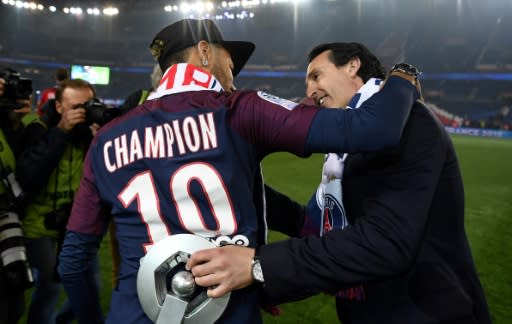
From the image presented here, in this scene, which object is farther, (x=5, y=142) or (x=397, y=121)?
(x=5, y=142)

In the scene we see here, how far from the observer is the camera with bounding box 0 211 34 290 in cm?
190

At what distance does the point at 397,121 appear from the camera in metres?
1.03

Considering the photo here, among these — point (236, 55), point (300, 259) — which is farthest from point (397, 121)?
point (236, 55)

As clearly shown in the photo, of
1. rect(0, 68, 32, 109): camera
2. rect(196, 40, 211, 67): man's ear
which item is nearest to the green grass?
rect(0, 68, 32, 109): camera

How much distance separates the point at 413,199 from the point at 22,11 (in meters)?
47.3

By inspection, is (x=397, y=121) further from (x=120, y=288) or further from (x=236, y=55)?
(x=120, y=288)

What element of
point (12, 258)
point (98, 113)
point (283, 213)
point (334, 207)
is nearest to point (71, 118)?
point (98, 113)

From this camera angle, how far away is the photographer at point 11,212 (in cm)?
191

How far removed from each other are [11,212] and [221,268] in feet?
4.99

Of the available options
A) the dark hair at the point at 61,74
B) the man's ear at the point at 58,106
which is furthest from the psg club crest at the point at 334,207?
the dark hair at the point at 61,74

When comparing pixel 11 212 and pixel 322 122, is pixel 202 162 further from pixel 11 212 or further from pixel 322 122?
pixel 11 212

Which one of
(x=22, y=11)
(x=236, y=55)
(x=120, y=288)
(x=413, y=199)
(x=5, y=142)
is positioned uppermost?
(x=22, y=11)

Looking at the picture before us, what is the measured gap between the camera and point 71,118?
236 centimetres

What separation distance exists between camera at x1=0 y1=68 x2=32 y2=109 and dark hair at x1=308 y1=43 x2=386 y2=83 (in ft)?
4.87
